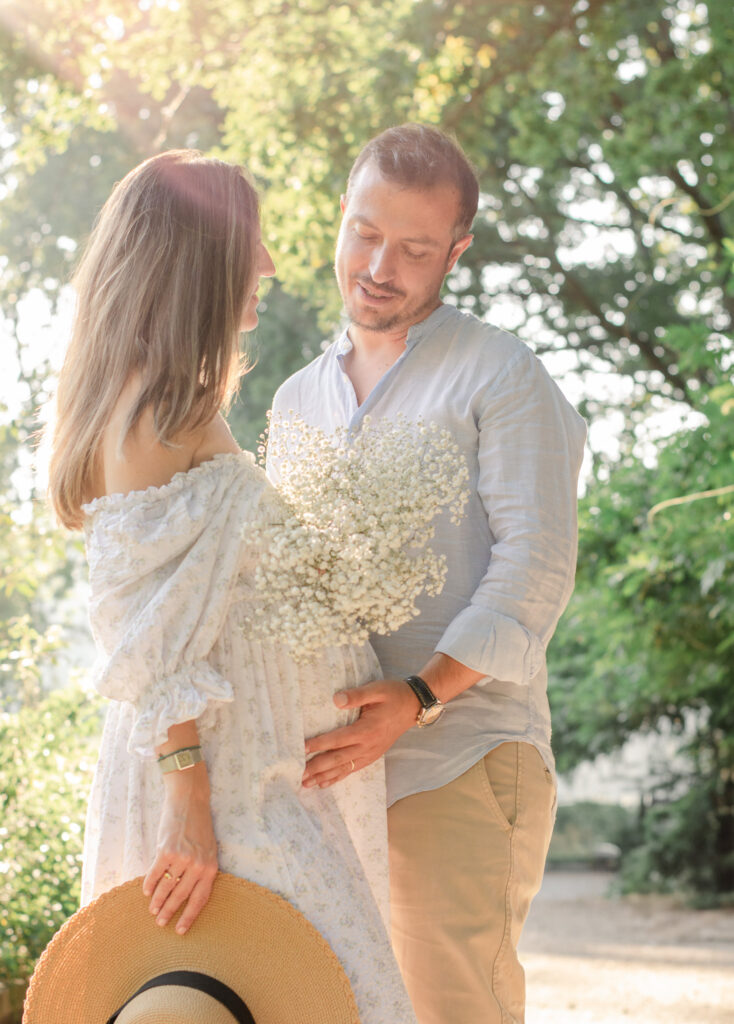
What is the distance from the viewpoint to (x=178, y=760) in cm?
196

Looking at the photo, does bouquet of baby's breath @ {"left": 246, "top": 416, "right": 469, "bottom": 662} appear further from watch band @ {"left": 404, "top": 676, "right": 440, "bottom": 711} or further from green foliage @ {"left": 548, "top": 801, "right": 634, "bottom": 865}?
green foliage @ {"left": 548, "top": 801, "right": 634, "bottom": 865}

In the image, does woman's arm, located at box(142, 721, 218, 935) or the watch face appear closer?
woman's arm, located at box(142, 721, 218, 935)

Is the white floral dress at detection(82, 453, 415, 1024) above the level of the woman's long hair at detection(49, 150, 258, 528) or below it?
below

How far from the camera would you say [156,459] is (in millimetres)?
2064

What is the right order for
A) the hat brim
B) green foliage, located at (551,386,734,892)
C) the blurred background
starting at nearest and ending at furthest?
Result: the hat brim
the blurred background
green foliage, located at (551,386,734,892)

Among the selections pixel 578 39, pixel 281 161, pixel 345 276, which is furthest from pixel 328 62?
pixel 345 276

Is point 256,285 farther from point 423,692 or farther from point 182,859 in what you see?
point 182,859

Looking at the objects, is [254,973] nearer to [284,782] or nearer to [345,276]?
[284,782]

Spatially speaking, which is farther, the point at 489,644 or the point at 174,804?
the point at 489,644

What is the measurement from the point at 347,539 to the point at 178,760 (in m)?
0.48

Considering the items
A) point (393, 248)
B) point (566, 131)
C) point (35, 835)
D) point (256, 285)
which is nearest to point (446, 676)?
point (256, 285)

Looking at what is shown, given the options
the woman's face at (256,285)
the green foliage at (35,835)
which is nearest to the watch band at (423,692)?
the woman's face at (256,285)

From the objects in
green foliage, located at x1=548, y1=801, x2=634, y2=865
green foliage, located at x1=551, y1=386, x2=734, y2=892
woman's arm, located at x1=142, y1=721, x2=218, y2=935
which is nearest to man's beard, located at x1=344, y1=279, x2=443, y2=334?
woman's arm, located at x1=142, y1=721, x2=218, y2=935

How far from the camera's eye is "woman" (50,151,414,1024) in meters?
1.96
